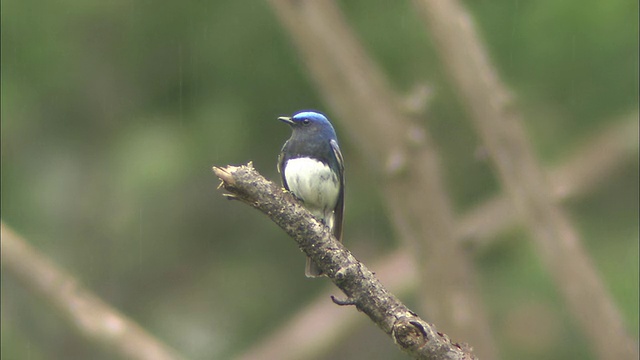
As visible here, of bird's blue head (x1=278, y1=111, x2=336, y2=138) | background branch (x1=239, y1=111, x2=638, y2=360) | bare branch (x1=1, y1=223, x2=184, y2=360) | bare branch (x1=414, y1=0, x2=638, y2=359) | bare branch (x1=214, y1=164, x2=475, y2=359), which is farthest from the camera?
background branch (x1=239, y1=111, x2=638, y2=360)

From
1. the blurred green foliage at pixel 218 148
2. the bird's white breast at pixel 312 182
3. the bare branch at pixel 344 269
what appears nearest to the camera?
the bare branch at pixel 344 269

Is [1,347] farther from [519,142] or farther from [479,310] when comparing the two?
[519,142]

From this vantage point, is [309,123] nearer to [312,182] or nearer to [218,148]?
[312,182]

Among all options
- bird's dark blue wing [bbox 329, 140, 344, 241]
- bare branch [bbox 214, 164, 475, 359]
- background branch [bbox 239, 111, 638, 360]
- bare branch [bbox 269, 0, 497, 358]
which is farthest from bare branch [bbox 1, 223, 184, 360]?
bare branch [bbox 214, 164, 475, 359]

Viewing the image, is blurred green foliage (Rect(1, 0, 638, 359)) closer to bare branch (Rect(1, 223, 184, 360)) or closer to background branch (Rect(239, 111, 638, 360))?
background branch (Rect(239, 111, 638, 360))

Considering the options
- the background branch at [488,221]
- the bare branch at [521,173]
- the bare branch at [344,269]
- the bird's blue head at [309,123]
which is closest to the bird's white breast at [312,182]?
the bird's blue head at [309,123]

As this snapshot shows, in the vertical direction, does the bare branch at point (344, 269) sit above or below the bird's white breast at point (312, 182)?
below

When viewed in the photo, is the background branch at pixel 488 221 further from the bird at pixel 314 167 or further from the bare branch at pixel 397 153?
the bird at pixel 314 167

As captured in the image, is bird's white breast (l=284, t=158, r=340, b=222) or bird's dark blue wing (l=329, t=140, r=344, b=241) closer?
bird's white breast (l=284, t=158, r=340, b=222)
